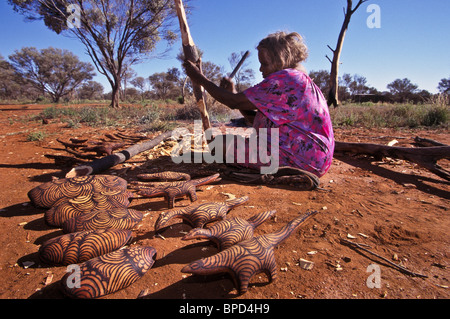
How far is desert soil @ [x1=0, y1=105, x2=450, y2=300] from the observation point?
3.94 ft

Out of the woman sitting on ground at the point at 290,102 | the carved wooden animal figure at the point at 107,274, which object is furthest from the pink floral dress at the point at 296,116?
the carved wooden animal figure at the point at 107,274

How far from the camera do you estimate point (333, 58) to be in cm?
733

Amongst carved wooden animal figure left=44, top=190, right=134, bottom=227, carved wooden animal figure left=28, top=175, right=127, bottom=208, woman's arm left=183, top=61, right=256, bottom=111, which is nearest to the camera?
carved wooden animal figure left=44, top=190, right=134, bottom=227

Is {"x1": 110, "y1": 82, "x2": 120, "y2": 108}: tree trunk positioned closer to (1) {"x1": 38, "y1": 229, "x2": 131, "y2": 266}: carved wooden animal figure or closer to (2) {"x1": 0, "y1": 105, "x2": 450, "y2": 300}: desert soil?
(2) {"x1": 0, "y1": 105, "x2": 450, "y2": 300}: desert soil

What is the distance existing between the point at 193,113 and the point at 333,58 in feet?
17.1

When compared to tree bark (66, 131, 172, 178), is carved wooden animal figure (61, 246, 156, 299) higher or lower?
lower

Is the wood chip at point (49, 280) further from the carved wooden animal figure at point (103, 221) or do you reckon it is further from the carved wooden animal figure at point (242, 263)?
the carved wooden animal figure at point (242, 263)

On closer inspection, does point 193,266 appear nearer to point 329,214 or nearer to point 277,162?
point 329,214

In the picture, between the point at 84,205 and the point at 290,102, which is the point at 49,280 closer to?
the point at 84,205

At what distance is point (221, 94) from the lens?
256cm

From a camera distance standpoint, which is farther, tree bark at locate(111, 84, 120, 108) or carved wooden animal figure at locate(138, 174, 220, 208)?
tree bark at locate(111, 84, 120, 108)

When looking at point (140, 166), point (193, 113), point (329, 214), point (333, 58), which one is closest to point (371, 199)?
point (329, 214)

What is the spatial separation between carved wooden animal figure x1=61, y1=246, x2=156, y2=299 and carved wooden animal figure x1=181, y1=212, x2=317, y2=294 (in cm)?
36

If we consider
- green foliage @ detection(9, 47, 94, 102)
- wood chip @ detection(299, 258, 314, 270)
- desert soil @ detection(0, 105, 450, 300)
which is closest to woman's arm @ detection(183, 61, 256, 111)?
desert soil @ detection(0, 105, 450, 300)
